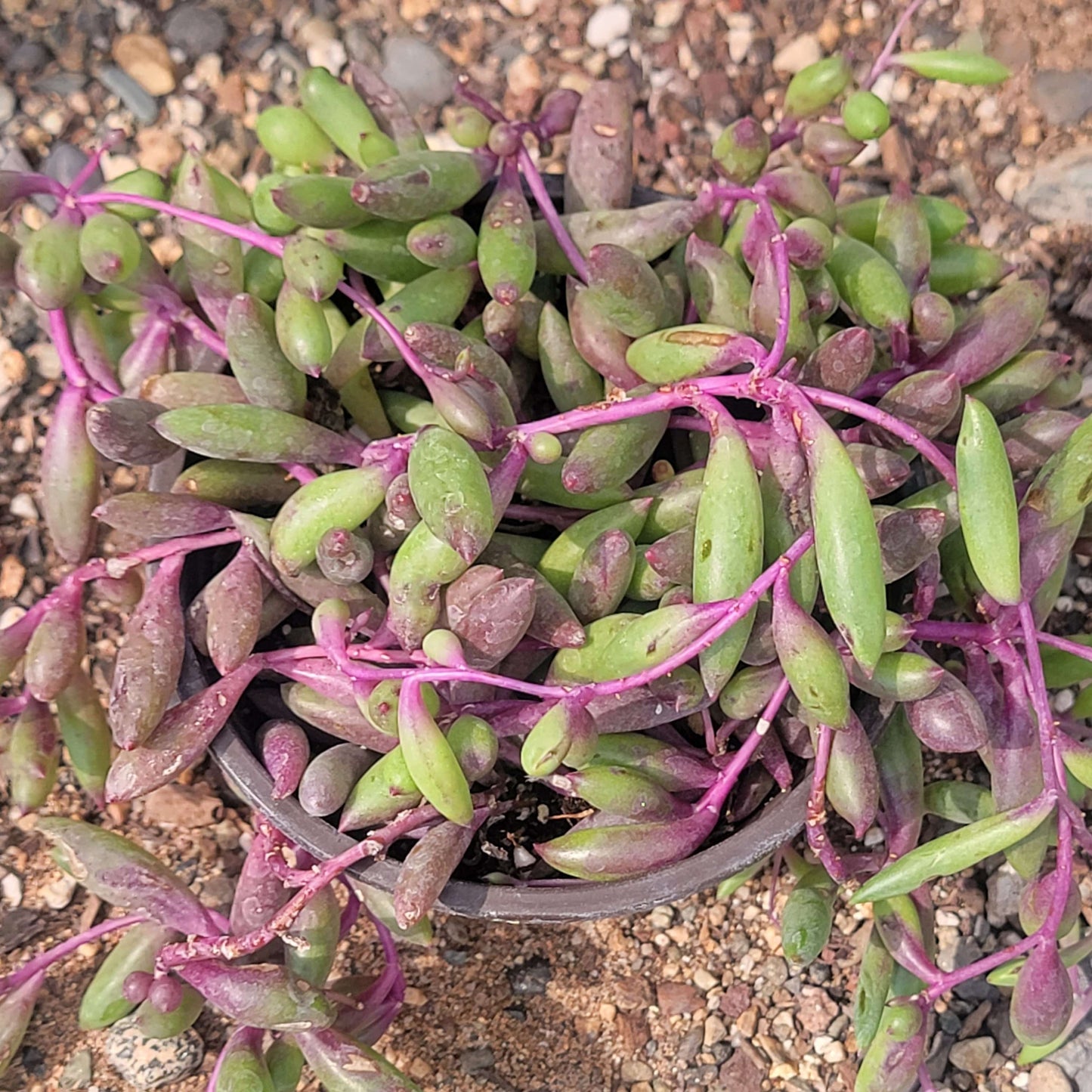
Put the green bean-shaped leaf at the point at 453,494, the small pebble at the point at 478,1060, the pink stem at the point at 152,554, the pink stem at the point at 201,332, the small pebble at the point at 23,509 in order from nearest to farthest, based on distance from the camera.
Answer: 1. the green bean-shaped leaf at the point at 453,494
2. the pink stem at the point at 152,554
3. the pink stem at the point at 201,332
4. the small pebble at the point at 478,1060
5. the small pebble at the point at 23,509

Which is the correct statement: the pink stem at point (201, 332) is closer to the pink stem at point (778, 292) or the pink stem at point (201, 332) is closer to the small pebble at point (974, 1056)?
the pink stem at point (778, 292)

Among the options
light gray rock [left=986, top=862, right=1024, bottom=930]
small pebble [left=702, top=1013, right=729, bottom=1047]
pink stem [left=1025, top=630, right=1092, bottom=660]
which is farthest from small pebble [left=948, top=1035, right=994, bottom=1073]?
pink stem [left=1025, top=630, right=1092, bottom=660]

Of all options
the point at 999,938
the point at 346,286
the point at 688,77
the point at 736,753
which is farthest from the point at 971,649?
the point at 688,77

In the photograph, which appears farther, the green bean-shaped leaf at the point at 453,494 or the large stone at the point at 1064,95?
the large stone at the point at 1064,95

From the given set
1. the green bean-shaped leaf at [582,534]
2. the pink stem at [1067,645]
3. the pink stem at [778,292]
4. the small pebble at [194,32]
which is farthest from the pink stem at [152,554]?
the small pebble at [194,32]

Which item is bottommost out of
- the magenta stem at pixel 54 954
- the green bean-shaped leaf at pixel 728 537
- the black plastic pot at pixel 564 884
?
the magenta stem at pixel 54 954

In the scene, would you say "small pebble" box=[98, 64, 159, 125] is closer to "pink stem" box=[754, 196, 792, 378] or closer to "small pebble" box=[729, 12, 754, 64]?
"small pebble" box=[729, 12, 754, 64]

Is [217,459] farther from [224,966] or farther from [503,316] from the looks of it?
[224,966]
